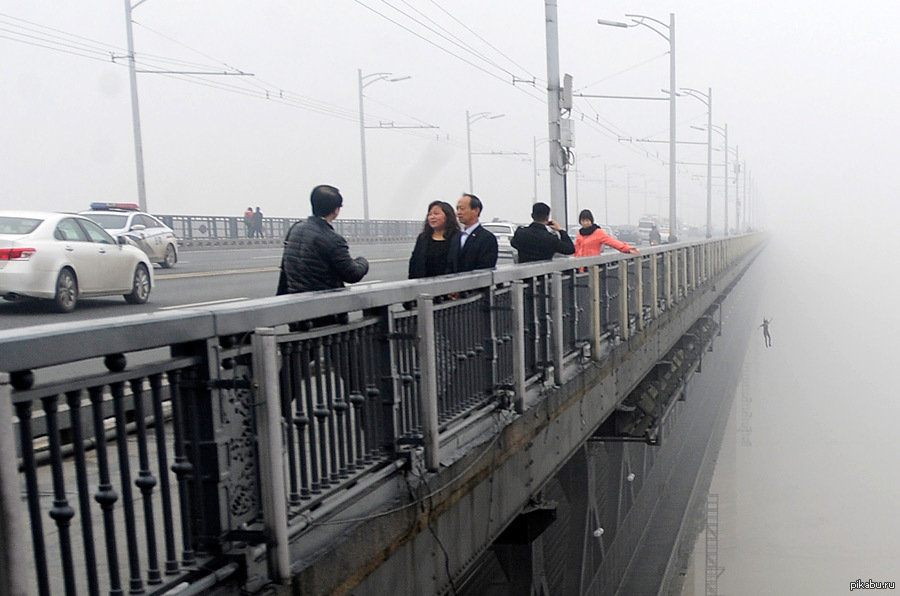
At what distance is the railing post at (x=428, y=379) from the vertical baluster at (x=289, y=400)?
1268 millimetres

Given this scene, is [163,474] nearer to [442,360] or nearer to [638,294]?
[442,360]

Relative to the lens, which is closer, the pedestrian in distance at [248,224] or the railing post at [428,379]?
the railing post at [428,379]

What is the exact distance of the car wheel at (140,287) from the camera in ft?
50.6

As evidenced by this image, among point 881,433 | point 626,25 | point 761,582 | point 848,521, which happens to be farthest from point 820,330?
point 626,25

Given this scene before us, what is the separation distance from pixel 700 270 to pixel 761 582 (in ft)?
73.4

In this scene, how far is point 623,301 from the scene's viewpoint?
1124 cm

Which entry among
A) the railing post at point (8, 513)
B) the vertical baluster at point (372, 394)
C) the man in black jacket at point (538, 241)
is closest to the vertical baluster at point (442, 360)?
the vertical baluster at point (372, 394)

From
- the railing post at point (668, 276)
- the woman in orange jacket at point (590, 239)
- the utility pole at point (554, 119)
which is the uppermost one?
the utility pole at point (554, 119)

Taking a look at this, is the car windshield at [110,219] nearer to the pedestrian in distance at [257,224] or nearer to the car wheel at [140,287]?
the car wheel at [140,287]

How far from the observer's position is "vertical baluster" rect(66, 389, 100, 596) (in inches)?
110

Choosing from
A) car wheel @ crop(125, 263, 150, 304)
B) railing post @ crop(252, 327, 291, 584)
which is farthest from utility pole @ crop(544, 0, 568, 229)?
railing post @ crop(252, 327, 291, 584)

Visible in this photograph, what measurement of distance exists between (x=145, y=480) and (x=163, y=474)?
14cm

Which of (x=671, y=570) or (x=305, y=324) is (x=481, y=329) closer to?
(x=305, y=324)

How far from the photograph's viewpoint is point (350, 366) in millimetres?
4504
